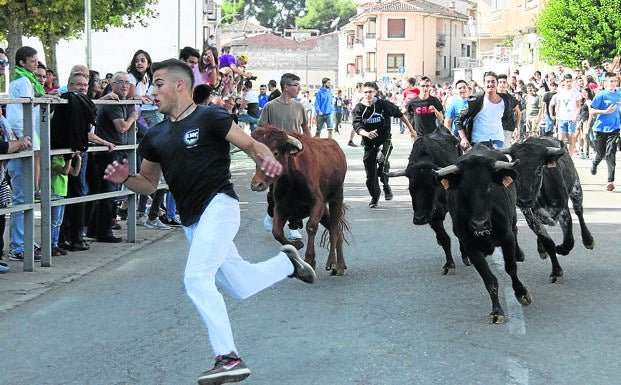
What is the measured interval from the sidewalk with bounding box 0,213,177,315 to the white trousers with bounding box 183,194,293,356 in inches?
116

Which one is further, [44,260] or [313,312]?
[44,260]

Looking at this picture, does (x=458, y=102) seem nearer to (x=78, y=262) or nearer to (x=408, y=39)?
(x=78, y=262)

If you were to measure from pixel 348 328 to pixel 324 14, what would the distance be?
157m

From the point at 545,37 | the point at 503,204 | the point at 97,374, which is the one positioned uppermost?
the point at 545,37

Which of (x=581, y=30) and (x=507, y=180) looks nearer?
(x=507, y=180)

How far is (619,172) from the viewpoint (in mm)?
22531

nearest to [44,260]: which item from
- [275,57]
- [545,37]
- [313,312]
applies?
[313,312]

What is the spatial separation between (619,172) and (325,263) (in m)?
13.1

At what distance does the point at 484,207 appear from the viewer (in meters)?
8.35

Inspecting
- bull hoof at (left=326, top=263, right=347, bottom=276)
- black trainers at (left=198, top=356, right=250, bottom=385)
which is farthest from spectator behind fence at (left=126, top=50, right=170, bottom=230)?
black trainers at (left=198, top=356, right=250, bottom=385)

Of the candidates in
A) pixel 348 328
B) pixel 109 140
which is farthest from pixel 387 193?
pixel 348 328

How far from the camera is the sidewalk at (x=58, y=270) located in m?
9.52

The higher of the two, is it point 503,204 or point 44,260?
point 503,204

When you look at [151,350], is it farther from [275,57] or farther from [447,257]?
[275,57]
